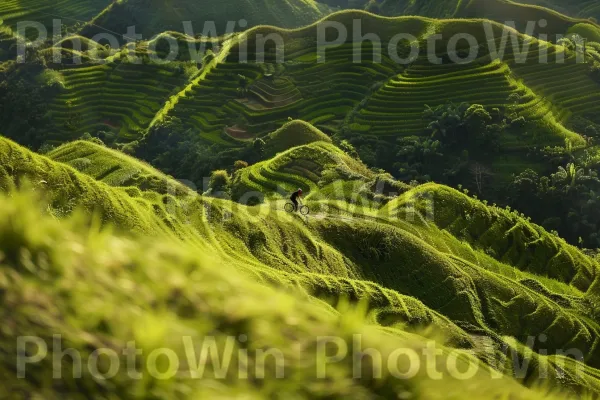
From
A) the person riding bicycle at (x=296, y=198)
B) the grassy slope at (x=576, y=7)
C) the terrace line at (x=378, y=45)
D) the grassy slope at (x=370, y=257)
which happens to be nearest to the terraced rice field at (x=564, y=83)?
the terrace line at (x=378, y=45)

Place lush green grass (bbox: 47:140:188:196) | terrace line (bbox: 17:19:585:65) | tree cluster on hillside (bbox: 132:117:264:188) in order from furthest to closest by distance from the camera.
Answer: terrace line (bbox: 17:19:585:65)
tree cluster on hillside (bbox: 132:117:264:188)
lush green grass (bbox: 47:140:188:196)

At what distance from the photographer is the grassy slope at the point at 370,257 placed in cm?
967

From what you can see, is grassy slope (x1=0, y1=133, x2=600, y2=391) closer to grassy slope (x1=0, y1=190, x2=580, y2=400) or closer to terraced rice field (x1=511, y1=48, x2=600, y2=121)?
grassy slope (x1=0, y1=190, x2=580, y2=400)

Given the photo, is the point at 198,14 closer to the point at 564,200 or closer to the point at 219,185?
the point at 219,185

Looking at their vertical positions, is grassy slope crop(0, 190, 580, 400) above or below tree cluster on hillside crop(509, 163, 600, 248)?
above

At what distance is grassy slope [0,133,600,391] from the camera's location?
9672mm

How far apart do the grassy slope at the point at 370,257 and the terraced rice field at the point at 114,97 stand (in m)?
30.5

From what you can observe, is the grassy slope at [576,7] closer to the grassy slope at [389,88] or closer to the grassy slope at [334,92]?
the grassy slope at [389,88]

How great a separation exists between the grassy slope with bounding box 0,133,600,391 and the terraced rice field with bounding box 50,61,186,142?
30.5 metres

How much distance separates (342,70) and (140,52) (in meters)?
20.9

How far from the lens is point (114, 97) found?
53062 mm

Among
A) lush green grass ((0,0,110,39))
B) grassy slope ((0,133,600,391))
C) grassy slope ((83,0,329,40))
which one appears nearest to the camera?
grassy slope ((0,133,600,391))

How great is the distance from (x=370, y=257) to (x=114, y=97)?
145 ft

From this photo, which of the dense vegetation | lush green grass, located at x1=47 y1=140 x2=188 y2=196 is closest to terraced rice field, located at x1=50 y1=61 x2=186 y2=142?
the dense vegetation
